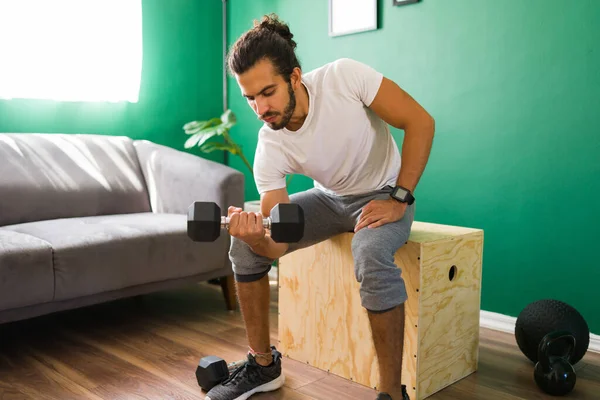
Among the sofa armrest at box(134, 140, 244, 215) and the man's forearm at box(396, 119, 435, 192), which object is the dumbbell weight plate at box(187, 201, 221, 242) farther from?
the sofa armrest at box(134, 140, 244, 215)

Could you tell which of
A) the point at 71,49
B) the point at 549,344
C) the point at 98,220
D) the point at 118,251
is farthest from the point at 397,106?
the point at 71,49

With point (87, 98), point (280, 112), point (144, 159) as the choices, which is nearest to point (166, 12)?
point (87, 98)

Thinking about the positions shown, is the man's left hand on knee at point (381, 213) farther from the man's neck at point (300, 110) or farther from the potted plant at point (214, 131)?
the potted plant at point (214, 131)

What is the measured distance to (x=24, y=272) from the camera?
5.63 ft

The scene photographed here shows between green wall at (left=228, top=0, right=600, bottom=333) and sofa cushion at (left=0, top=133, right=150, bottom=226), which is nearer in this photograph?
green wall at (left=228, top=0, right=600, bottom=333)

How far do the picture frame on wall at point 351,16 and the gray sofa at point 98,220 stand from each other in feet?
2.93

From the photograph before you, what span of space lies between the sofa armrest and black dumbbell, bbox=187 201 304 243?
97 centimetres

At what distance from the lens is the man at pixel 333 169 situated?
1419 mm

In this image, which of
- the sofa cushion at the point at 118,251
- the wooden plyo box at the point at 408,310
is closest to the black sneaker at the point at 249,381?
the wooden plyo box at the point at 408,310

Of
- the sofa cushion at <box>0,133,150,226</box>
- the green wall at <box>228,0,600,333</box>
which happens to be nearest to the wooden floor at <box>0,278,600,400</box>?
the green wall at <box>228,0,600,333</box>

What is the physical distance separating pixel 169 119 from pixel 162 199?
694 mm

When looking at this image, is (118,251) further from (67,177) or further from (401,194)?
(401,194)

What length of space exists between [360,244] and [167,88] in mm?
1965

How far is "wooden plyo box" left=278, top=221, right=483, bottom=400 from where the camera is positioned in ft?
5.25
